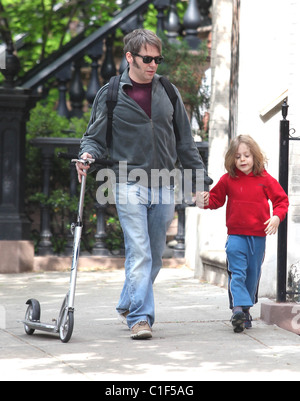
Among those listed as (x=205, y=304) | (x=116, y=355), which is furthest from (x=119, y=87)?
(x=205, y=304)

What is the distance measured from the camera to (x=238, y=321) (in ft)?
21.1

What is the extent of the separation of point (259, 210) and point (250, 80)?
2.35 meters

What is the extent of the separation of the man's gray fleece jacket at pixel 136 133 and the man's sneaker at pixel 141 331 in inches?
39.3

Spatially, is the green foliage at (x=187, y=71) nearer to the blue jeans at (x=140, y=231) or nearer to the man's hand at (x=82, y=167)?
the blue jeans at (x=140, y=231)

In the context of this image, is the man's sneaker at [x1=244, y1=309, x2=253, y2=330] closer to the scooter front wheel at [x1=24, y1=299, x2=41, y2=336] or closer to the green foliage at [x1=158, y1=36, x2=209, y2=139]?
the scooter front wheel at [x1=24, y1=299, x2=41, y2=336]

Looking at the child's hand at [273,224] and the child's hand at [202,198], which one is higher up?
the child's hand at [202,198]

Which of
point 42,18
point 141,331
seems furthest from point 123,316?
point 42,18

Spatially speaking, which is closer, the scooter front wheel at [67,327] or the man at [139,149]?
the scooter front wheel at [67,327]

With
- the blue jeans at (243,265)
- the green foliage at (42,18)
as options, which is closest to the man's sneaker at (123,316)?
the blue jeans at (243,265)

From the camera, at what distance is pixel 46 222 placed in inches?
423

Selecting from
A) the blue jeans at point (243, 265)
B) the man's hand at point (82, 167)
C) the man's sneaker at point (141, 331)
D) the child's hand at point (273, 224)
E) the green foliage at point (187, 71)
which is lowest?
the man's sneaker at point (141, 331)

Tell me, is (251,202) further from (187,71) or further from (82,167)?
(187,71)

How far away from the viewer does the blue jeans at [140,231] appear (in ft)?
20.3

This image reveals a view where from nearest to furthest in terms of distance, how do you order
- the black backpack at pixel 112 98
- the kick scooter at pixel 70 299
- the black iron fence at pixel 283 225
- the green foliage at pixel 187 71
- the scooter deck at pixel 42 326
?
1. the kick scooter at pixel 70 299
2. the scooter deck at pixel 42 326
3. the black backpack at pixel 112 98
4. the black iron fence at pixel 283 225
5. the green foliage at pixel 187 71
